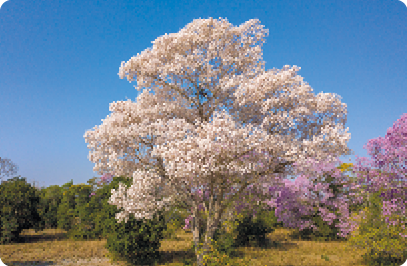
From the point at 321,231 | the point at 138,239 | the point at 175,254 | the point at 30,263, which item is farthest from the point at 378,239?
the point at 30,263

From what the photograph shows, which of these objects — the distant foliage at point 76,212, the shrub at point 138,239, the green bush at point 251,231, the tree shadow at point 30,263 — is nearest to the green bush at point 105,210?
the shrub at point 138,239

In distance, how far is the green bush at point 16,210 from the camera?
19.4 meters

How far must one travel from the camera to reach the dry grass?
13.9 m

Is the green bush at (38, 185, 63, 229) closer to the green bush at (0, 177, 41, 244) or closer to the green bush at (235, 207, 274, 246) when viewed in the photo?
the green bush at (0, 177, 41, 244)

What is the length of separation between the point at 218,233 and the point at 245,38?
8.04 metres

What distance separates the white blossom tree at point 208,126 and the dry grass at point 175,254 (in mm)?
3960

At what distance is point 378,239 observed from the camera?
12.5 meters

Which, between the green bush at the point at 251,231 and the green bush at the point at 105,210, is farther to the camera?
the green bush at the point at 251,231

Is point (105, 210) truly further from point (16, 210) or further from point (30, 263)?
point (16, 210)

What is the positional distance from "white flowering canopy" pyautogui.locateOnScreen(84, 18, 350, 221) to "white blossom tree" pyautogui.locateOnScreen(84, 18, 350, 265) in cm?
3

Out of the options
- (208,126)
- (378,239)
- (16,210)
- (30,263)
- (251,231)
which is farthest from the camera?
(16,210)

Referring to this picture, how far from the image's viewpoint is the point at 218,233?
1359 centimetres

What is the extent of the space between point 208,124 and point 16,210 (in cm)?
1718

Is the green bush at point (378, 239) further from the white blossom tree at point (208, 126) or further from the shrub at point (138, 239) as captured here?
the shrub at point (138, 239)
